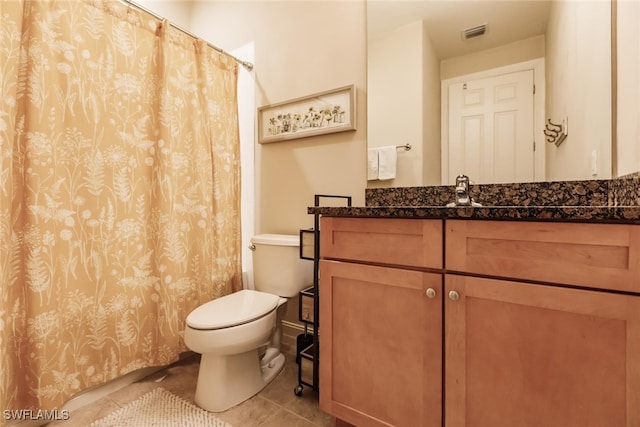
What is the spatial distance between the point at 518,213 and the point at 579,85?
724mm

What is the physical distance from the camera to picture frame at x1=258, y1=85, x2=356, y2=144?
1.62 metres

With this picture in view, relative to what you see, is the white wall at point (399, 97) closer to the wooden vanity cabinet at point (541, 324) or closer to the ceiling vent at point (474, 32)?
the ceiling vent at point (474, 32)

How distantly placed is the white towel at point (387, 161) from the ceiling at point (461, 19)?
48 cm

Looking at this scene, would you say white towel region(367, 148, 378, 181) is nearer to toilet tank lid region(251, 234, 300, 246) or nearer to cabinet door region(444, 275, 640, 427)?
toilet tank lid region(251, 234, 300, 246)

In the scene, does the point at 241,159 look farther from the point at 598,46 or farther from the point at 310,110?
the point at 598,46

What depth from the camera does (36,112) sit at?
3.72 feet

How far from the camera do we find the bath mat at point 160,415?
1.21 m

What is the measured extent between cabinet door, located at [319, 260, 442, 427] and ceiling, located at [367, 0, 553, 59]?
1.12 metres

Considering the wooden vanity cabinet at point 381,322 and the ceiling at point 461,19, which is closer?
the wooden vanity cabinet at point 381,322

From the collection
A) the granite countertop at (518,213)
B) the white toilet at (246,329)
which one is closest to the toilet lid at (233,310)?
the white toilet at (246,329)

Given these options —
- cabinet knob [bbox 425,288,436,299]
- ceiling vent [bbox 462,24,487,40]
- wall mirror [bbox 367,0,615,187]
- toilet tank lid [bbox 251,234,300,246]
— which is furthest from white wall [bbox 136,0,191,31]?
cabinet knob [bbox 425,288,436,299]

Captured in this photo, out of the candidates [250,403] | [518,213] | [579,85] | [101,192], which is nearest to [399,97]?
[579,85]

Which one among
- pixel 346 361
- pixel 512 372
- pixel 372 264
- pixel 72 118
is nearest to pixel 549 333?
pixel 512 372

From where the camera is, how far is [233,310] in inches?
53.2
